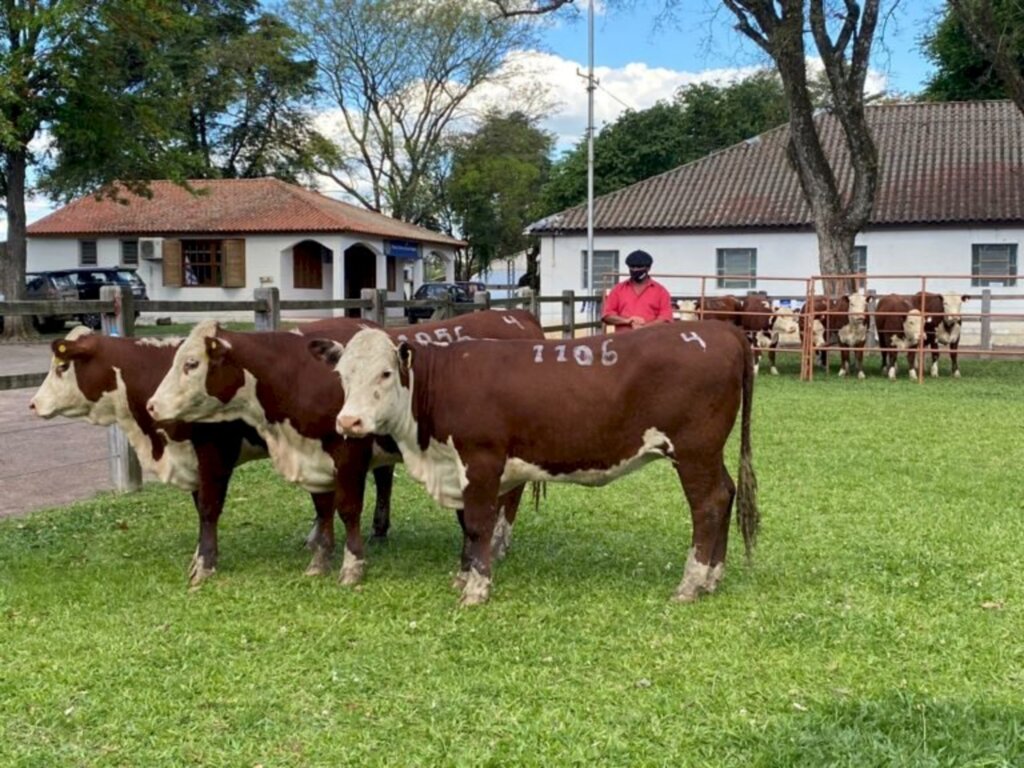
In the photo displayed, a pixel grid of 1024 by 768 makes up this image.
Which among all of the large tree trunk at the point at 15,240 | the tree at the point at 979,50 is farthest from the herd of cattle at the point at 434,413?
the large tree trunk at the point at 15,240

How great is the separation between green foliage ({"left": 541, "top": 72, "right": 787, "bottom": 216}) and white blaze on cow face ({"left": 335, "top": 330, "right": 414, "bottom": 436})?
36.4 metres

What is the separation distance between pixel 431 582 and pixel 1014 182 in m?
24.7

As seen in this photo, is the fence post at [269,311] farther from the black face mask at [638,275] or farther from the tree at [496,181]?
the tree at [496,181]

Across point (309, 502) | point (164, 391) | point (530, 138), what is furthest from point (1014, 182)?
point (530, 138)

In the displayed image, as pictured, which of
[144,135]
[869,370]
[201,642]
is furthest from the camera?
[144,135]

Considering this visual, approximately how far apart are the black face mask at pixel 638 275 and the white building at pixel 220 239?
82.5 feet

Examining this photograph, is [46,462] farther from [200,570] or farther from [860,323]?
[860,323]

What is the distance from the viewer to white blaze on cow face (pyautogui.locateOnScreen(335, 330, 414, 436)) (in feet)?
16.2

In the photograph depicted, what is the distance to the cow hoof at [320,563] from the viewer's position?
571 cm

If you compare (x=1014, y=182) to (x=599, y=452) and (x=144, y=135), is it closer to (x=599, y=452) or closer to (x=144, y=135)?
(x=144, y=135)

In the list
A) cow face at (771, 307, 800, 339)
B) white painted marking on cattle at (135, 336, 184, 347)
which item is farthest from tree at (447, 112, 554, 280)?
white painted marking on cattle at (135, 336, 184, 347)

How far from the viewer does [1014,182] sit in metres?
25.9

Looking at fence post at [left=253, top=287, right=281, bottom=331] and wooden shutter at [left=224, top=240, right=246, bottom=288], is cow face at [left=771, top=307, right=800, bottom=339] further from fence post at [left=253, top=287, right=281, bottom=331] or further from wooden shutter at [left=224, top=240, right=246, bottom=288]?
wooden shutter at [left=224, top=240, right=246, bottom=288]

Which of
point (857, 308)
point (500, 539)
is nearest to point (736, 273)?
point (857, 308)
